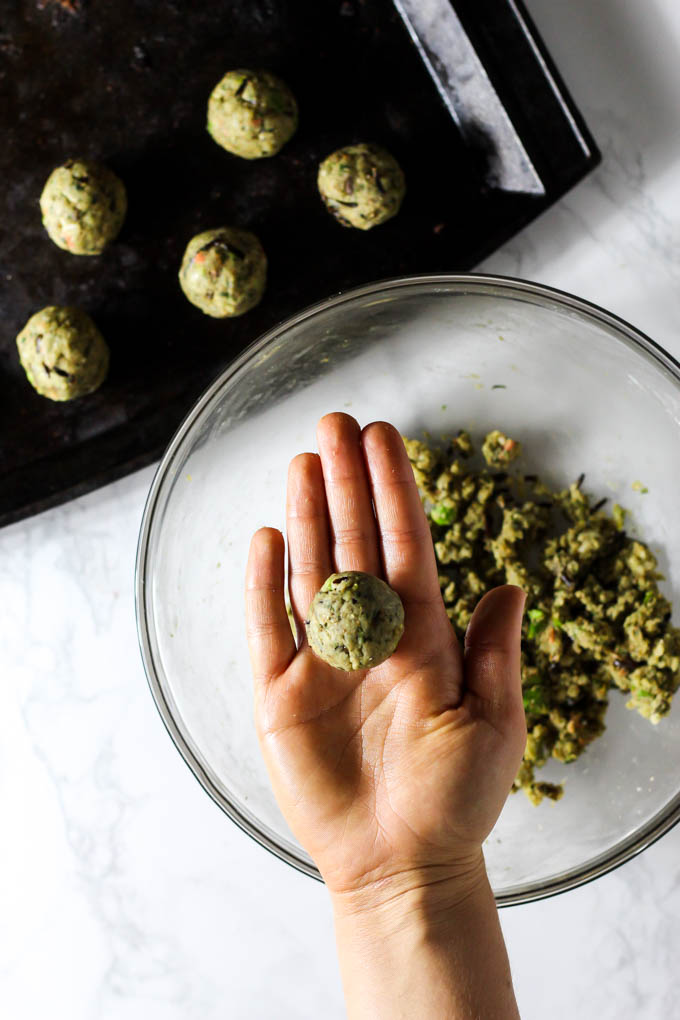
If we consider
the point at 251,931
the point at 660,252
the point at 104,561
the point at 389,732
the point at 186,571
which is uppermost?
the point at 660,252

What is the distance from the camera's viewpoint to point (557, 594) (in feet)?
7.30

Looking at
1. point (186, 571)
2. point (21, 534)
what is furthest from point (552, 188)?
point (21, 534)

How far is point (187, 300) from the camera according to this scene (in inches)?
94.5

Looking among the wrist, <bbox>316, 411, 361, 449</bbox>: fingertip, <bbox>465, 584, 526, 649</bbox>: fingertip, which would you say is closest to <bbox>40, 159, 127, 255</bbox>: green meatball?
<bbox>316, 411, 361, 449</bbox>: fingertip

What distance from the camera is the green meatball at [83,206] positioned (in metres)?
2.28

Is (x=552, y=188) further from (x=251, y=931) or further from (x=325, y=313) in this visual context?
(x=251, y=931)

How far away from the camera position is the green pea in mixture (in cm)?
221

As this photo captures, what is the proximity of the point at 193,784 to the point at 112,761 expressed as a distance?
0.24m

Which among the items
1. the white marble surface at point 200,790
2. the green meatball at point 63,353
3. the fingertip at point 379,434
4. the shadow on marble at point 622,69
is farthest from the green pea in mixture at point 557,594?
the shadow on marble at point 622,69

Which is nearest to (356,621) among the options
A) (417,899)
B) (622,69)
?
(417,899)

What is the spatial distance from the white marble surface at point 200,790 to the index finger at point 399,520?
2.63 ft

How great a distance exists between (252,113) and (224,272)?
44 centimetres

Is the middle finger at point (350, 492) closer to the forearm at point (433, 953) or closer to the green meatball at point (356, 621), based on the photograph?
the green meatball at point (356, 621)

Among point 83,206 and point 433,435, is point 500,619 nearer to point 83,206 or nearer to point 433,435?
point 433,435
